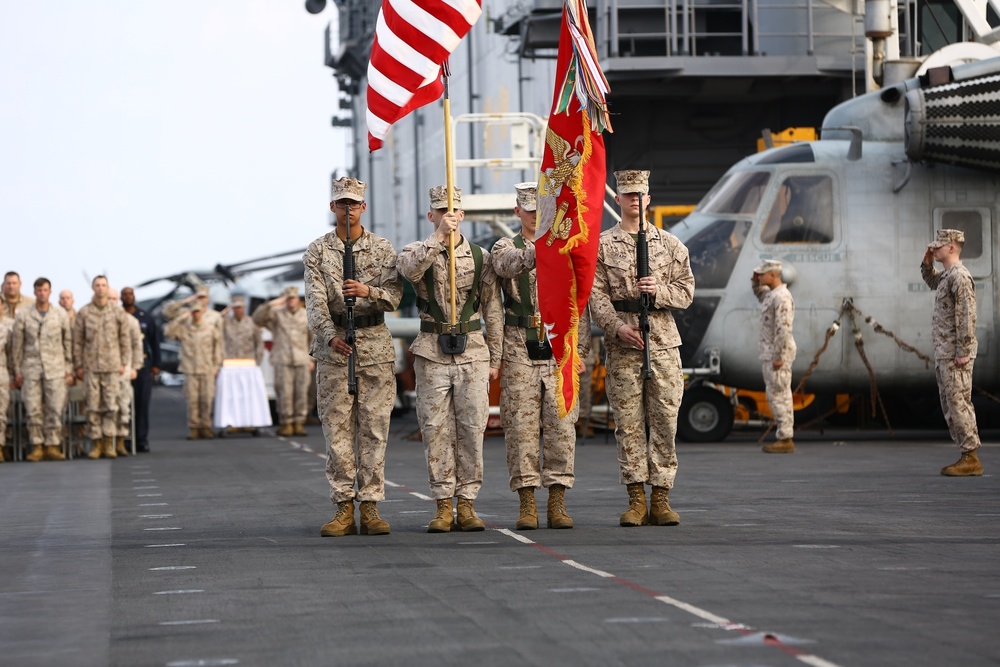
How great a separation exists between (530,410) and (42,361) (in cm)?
1076

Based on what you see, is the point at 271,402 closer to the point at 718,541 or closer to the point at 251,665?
the point at 718,541

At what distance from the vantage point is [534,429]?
30.9 feet

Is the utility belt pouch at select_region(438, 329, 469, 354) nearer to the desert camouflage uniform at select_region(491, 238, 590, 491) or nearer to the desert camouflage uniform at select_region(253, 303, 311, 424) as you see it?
the desert camouflage uniform at select_region(491, 238, 590, 491)

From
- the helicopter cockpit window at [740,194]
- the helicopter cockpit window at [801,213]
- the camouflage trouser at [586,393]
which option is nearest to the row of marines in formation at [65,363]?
the camouflage trouser at [586,393]

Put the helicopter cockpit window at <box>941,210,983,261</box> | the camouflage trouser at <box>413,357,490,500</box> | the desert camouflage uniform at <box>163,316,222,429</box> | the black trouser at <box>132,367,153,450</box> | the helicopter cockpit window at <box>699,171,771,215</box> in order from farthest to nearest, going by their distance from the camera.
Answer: the desert camouflage uniform at <box>163,316,222,429</box> < the black trouser at <box>132,367,153,450</box> < the helicopter cockpit window at <box>699,171,771,215</box> < the helicopter cockpit window at <box>941,210,983,261</box> < the camouflage trouser at <box>413,357,490,500</box>

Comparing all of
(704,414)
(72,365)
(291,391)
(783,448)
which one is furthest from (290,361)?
(783,448)

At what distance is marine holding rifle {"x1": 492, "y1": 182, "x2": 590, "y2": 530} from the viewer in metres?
9.36

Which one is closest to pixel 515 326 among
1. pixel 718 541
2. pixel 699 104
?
pixel 718 541

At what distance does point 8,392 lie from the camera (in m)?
18.8

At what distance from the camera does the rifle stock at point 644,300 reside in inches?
368

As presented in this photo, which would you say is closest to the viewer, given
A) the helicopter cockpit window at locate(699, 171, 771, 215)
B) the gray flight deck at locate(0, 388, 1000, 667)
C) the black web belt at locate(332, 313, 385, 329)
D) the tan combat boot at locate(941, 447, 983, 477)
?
the gray flight deck at locate(0, 388, 1000, 667)

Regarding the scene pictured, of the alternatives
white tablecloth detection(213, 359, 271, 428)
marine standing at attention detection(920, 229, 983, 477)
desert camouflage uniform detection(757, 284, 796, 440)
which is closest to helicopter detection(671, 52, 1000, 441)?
desert camouflage uniform detection(757, 284, 796, 440)

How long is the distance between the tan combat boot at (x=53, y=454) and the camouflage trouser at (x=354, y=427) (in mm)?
10426

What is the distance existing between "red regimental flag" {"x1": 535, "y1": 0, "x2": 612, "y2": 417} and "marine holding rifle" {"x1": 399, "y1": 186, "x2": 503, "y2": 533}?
1.74ft
